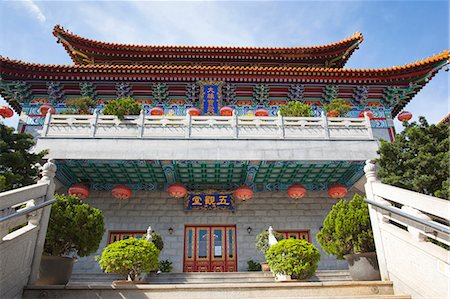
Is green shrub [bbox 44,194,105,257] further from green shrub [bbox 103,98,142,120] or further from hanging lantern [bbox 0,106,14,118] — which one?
hanging lantern [bbox 0,106,14,118]

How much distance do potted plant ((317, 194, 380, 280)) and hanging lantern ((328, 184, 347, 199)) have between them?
497cm

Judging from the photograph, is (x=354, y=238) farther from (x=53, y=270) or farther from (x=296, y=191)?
(x=53, y=270)

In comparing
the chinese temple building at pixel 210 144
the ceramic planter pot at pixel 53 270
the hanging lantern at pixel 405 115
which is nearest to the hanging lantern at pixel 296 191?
the chinese temple building at pixel 210 144

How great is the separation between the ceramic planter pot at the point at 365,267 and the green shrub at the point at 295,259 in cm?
81

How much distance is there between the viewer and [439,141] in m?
7.41

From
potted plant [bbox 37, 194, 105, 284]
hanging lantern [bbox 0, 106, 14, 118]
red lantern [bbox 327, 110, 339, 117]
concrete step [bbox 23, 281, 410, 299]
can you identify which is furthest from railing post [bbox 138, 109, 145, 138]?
red lantern [bbox 327, 110, 339, 117]

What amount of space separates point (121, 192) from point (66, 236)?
16.7 ft

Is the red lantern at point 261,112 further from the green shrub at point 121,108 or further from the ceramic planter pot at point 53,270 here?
the ceramic planter pot at point 53,270

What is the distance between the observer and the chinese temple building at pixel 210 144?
10609 mm

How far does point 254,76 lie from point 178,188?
5430 mm

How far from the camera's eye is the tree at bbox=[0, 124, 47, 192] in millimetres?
7695

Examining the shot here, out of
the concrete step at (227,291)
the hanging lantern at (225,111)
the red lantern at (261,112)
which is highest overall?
the red lantern at (261,112)

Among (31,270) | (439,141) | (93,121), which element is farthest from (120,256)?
(439,141)

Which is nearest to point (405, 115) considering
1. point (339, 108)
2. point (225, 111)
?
point (339, 108)
